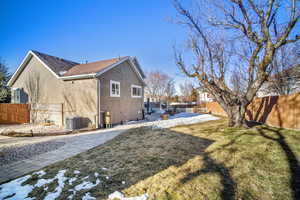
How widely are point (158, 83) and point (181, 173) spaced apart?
33.0 metres

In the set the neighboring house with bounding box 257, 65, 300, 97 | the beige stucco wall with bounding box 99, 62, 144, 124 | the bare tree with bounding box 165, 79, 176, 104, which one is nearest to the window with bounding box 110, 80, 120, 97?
the beige stucco wall with bounding box 99, 62, 144, 124

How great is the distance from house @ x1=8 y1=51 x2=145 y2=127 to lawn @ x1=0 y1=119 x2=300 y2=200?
5325mm

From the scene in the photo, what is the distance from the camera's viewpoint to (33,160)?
412 centimetres

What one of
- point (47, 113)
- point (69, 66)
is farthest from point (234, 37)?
point (47, 113)

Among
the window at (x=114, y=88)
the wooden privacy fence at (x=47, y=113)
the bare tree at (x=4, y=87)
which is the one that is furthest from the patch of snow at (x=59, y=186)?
the bare tree at (x=4, y=87)

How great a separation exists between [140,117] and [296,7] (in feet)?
38.7

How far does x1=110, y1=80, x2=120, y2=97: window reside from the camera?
32.7 feet

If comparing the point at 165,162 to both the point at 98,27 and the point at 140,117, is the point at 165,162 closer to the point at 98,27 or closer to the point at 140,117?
the point at 140,117

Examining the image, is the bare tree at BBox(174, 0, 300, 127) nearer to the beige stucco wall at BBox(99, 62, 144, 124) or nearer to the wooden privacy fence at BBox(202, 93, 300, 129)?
the wooden privacy fence at BBox(202, 93, 300, 129)

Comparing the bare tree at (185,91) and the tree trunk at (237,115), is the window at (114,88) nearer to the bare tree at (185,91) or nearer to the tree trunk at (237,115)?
the tree trunk at (237,115)

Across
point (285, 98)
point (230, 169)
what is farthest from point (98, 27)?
point (285, 98)

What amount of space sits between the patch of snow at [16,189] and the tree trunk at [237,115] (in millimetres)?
8308

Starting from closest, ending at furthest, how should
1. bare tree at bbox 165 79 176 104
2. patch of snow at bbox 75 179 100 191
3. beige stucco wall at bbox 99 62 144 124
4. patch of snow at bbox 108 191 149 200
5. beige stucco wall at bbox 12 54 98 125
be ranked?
patch of snow at bbox 108 191 149 200
patch of snow at bbox 75 179 100 191
beige stucco wall at bbox 12 54 98 125
beige stucco wall at bbox 99 62 144 124
bare tree at bbox 165 79 176 104

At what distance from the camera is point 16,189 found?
2660 millimetres
